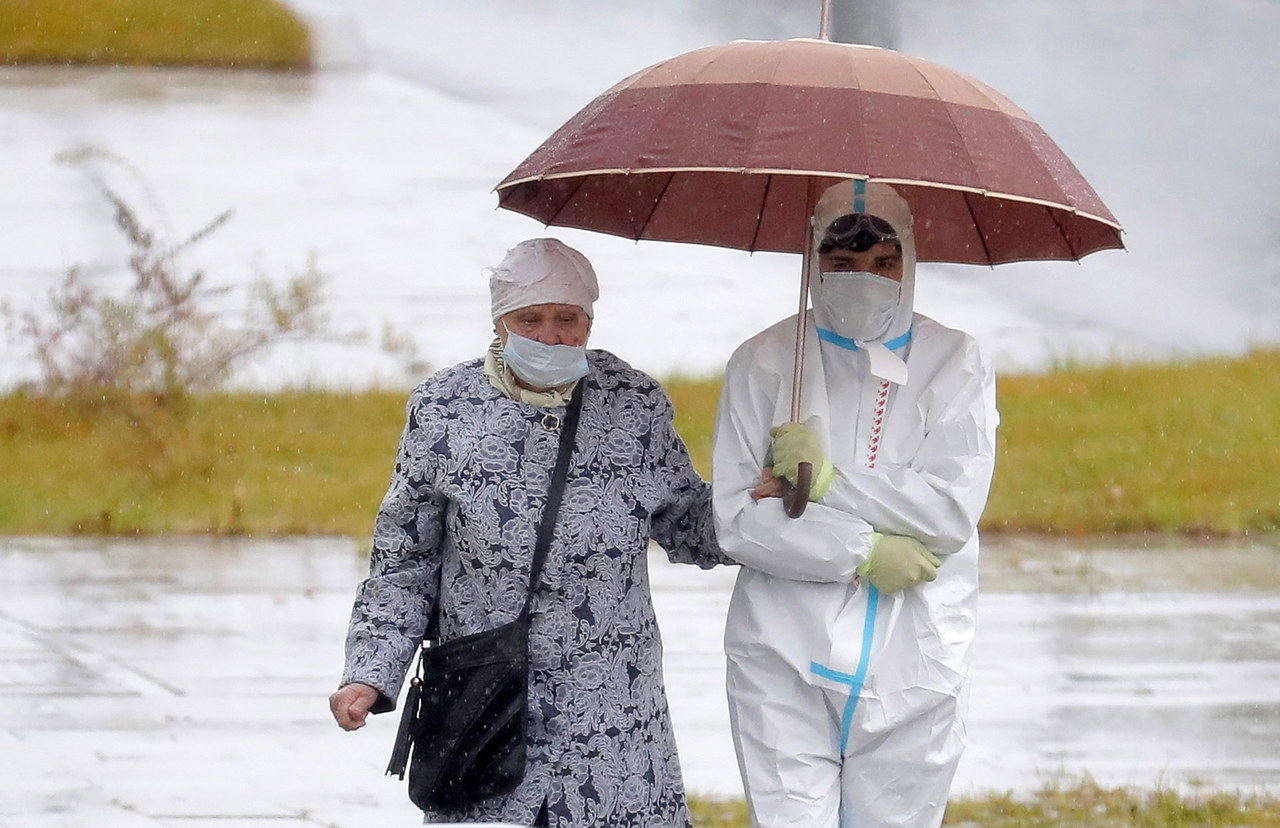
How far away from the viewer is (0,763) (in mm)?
5621

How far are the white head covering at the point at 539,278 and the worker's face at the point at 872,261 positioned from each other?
18.3 inches

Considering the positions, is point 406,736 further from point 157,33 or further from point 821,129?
point 157,33

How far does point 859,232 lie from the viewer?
10.4 feet

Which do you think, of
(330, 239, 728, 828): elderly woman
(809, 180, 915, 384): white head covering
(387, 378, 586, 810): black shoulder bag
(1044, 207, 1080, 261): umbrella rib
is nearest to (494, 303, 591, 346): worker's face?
(330, 239, 728, 828): elderly woman

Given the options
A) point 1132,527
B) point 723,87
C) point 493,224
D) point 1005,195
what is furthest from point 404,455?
point 1132,527

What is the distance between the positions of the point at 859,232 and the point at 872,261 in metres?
0.06

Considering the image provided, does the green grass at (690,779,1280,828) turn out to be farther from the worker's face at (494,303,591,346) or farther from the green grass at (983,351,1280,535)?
the green grass at (983,351,1280,535)

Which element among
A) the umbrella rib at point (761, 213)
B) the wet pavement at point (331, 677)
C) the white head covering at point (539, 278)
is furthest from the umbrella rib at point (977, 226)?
the wet pavement at point (331, 677)

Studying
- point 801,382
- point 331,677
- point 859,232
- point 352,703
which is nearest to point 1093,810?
point 801,382

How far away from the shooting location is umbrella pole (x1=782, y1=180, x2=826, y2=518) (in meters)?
3.07

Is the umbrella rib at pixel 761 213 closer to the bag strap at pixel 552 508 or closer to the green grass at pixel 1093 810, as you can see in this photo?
the bag strap at pixel 552 508

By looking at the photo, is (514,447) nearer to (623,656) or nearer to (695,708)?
(623,656)

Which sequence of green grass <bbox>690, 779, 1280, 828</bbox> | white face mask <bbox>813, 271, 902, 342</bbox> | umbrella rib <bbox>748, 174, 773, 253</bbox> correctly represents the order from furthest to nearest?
green grass <bbox>690, 779, 1280, 828</bbox> < umbrella rib <bbox>748, 174, 773, 253</bbox> < white face mask <bbox>813, 271, 902, 342</bbox>

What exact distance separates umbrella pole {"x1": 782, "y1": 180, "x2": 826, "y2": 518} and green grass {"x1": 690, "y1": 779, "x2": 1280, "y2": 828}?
7.18 feet
